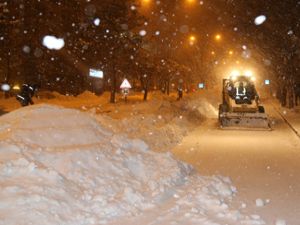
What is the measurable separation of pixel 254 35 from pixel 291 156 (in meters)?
27.9

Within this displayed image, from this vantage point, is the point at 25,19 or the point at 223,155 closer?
the point at 223,155

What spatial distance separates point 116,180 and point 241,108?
635 inches

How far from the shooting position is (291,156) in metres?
14.2

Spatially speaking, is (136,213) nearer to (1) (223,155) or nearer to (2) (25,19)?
(1) (223,155)

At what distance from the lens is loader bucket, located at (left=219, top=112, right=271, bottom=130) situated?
22.7 metres

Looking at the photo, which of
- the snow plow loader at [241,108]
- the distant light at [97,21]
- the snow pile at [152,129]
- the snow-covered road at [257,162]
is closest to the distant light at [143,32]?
the distant light at [97,21]

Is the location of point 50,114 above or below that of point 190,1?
below

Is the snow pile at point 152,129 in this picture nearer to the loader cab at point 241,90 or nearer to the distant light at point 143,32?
the loader cab at point 241,90

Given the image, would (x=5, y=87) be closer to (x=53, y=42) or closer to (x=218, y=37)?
(x=53, y=42)

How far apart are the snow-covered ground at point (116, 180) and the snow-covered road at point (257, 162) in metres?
0.03

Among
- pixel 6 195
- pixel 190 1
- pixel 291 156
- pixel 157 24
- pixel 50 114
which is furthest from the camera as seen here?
pixel 157 24

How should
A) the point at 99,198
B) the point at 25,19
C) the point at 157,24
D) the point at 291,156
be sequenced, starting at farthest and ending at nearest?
1. the point at 157,24
2. the point at 25,19
3. the point at 291,156
4. the point at 99,198

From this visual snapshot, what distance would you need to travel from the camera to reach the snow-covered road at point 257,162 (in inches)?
349

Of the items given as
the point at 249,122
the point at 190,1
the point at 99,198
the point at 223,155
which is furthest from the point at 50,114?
the point at 190,1
